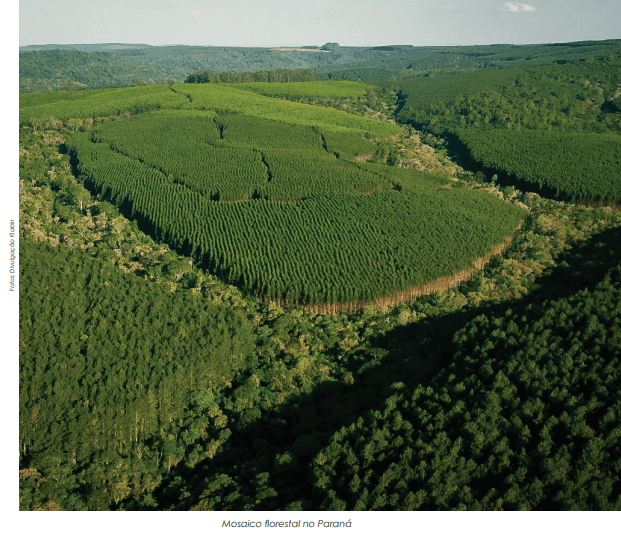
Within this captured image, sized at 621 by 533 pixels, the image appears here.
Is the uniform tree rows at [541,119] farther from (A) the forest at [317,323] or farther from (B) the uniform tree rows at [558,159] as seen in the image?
(A) the forest at [317,323]

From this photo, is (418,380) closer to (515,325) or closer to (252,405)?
(515,325)

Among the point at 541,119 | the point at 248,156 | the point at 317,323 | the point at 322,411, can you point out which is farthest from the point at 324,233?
the point at 541,119

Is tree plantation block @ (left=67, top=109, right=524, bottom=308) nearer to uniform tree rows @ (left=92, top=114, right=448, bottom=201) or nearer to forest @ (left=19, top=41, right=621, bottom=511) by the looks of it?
uniform tree rows @ (left=92, top=114, right=448, bottom=201)

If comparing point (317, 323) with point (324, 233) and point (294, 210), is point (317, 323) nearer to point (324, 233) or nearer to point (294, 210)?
point (324, 233)

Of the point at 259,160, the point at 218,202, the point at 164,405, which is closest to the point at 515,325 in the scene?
the point at 164,405

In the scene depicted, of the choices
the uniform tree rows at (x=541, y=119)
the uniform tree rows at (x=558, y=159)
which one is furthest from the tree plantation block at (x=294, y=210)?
the uniform tree rows at (x=541, y=119)

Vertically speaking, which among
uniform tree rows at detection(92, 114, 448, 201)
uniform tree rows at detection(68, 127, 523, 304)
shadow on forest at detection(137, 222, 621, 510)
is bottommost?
shadow on forest at detection(137, 222, 621, 510)

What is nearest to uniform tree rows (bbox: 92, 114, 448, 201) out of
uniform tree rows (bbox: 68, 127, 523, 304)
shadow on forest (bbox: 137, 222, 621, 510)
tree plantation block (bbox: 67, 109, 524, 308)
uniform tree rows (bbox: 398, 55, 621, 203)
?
tree plantation block (bbox: 67, 109, 524, 308)
